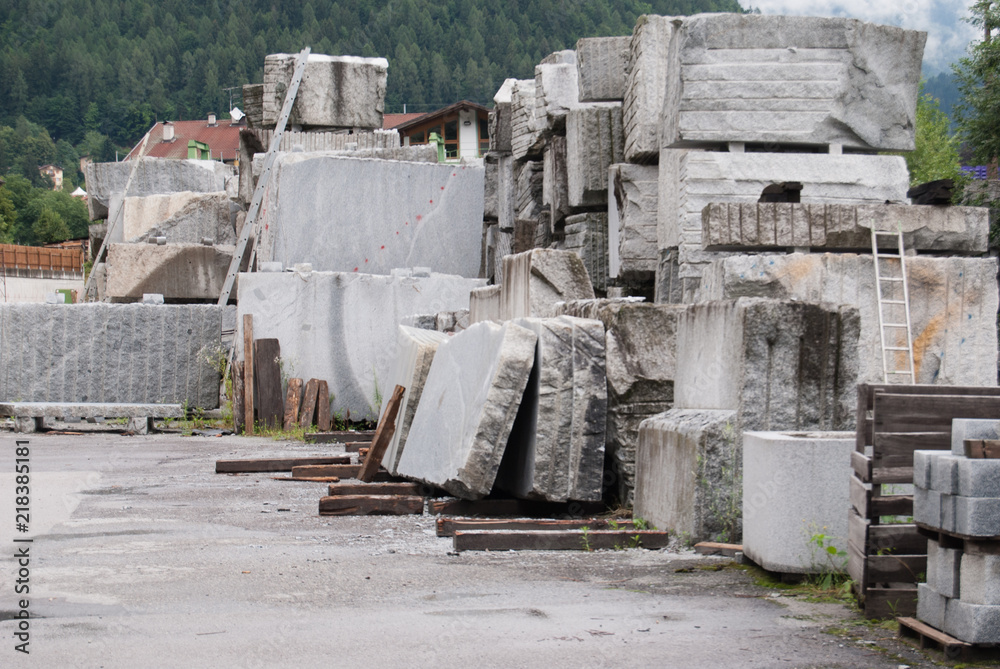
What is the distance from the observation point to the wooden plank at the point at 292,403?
1177 cm

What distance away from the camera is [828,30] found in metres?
7.29

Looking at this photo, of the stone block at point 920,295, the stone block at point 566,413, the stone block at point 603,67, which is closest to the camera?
the stone block at point 566,413

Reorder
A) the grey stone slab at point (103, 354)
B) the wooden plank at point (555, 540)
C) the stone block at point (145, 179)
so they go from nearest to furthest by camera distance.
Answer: the wooden plank at point (555, 540) < the grey stone slab at point (103, 354) < the stone block at point (145, 179)

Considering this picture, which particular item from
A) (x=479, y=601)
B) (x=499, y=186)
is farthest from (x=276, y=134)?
(x=479, y=601)

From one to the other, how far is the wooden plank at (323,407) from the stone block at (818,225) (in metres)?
6.30

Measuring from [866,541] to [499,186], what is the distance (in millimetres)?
9439

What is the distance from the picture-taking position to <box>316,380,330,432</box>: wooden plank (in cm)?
1177

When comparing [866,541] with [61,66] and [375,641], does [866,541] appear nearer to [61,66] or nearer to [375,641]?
[375,641]

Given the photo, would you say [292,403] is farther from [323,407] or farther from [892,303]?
[892,303]

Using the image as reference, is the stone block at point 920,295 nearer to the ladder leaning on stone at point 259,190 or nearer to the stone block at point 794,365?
the stone block at point 794,365

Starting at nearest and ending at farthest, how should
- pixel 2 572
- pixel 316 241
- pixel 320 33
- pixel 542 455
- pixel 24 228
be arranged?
pixel 2 572
pixel 542 455
pixel 316 241
pixel 24 228
pixel 320 33

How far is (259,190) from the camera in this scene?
A: 14359 millimetres

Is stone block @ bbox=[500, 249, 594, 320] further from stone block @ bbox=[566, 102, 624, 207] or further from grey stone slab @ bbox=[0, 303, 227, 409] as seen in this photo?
grey stone slab @ bbox=[0, 303, 227, 409]

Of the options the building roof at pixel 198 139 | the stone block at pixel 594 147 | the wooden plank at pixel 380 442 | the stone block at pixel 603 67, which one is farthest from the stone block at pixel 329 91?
the building roof at pixel 198 139
